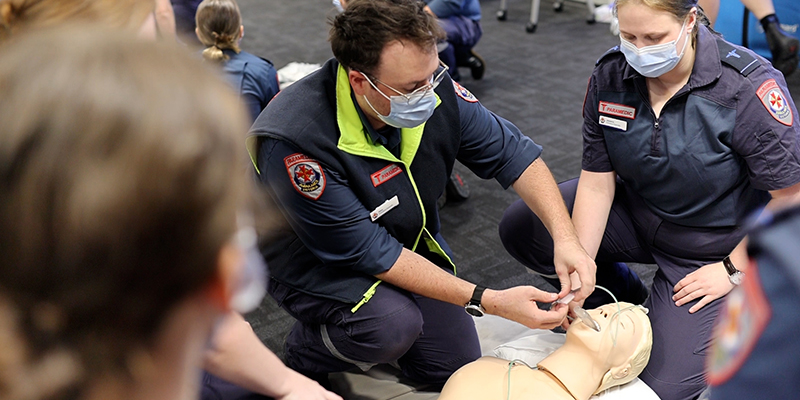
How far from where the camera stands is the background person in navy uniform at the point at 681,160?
1783 millimetres

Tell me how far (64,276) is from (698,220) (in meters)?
1.79

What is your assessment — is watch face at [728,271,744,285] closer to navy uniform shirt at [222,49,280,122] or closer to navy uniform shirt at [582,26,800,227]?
navy uniform shirt at [582,26,800,227]

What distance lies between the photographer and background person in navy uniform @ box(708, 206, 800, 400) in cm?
52

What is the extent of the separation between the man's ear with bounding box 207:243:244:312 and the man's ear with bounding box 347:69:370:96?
46.2 inches

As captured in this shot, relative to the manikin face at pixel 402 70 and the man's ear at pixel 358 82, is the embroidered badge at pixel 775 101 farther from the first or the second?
the man's ear at pixel 358 82

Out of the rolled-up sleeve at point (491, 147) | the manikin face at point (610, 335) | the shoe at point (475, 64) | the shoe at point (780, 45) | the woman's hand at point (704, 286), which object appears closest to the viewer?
the manikin face at point (610, 335)

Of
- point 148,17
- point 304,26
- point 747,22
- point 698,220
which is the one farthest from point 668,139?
point 304,26

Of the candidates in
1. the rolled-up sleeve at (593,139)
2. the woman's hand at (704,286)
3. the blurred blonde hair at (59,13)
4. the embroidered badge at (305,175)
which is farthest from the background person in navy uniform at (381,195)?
the blurred blonde hair at (59,13)

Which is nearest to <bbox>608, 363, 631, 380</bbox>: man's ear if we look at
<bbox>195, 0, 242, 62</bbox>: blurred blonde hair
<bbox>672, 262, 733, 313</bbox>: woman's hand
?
<bbox>672, 262, 733, 313</bbox>: woman's hand

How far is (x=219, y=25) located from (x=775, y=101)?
2.14 meters

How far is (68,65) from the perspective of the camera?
543 mm

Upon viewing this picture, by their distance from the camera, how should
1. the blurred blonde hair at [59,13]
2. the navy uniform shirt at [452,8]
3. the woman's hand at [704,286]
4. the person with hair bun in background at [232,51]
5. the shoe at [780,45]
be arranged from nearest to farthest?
the blurred blonde hair at [59,13], the woman's hand at [704,286], the person with hair bun in background at [232,51], the shoe at [780,45], the navy uniform shirt at [452,8]

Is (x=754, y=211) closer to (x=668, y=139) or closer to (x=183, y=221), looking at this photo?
(x=668, y=139)

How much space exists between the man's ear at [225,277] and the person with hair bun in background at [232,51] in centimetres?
234
